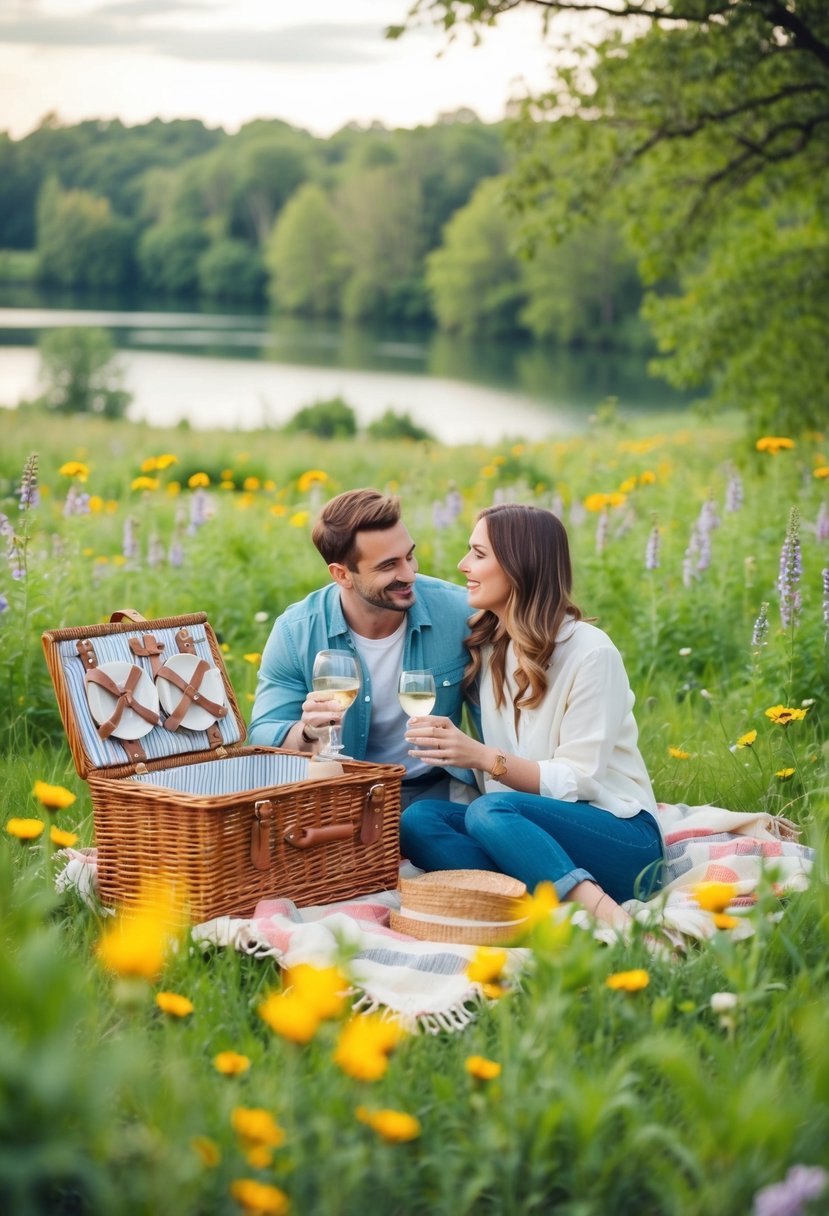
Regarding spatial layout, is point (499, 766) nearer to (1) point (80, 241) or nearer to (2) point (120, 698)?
(2) point (120, 698)

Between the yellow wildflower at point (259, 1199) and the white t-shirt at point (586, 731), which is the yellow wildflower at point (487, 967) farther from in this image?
the white t-shirt at point (586, 731)

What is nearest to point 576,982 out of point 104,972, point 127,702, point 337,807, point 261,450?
point 104,972

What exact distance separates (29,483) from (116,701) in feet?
3.74

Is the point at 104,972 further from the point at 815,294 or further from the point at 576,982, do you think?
the point at 815,294

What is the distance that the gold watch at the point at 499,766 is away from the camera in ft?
11.3

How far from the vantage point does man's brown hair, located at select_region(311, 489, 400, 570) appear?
374cm

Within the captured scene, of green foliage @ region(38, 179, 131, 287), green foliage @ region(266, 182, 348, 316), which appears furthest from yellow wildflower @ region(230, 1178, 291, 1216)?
green foliage @ region(266, 182, 348, 316)

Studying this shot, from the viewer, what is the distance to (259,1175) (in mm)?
1857

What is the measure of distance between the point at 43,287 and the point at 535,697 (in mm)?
85650

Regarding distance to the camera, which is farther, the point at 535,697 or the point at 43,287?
the point at 43,287

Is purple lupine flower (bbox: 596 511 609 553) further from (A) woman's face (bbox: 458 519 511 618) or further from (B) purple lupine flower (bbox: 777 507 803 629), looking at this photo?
(A) woman's face (bbox: 458 519 511 618)

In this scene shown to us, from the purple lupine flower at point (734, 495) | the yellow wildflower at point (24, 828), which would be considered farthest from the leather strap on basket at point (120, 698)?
the purple lupine flower at point (734, 495)

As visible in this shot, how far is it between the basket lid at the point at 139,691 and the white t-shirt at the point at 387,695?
46 centimetres

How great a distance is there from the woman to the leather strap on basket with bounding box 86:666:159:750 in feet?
2.50
